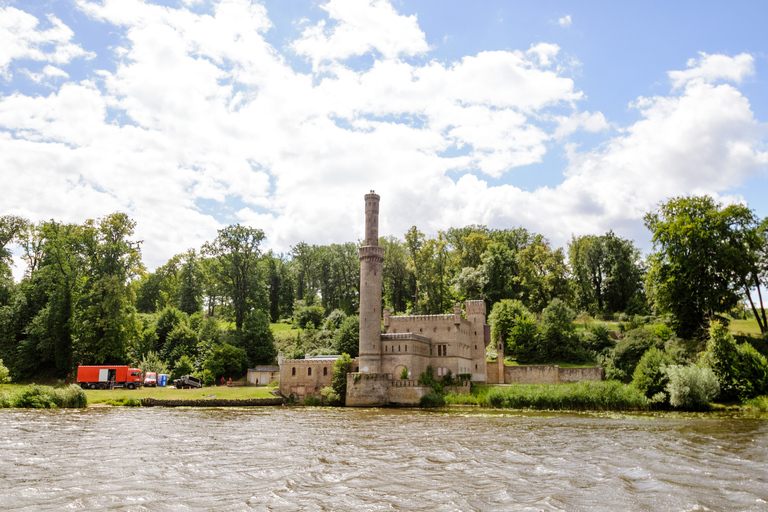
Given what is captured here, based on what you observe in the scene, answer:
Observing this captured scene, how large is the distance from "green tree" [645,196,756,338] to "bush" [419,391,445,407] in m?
18.6

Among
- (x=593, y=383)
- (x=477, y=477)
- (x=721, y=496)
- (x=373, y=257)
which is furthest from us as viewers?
(x=373, y=257)

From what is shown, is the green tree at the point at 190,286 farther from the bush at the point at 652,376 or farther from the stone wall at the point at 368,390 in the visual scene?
the bush at the point at 652,376

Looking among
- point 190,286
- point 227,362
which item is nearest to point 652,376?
point 227,362

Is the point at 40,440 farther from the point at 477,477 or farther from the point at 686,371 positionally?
the point at 686,371

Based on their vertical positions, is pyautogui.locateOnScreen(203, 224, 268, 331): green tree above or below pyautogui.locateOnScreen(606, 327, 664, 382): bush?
above

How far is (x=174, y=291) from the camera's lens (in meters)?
81.8

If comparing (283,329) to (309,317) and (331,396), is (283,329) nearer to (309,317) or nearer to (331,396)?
(309,317)

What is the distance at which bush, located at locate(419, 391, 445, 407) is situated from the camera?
40.9m

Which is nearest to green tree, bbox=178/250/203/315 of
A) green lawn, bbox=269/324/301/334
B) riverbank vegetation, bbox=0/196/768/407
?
riverbank vegetation, bbox=0/196/768/407

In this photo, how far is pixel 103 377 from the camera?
45656mm

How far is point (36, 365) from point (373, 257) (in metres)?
31.6

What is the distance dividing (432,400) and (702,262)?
2224 cm

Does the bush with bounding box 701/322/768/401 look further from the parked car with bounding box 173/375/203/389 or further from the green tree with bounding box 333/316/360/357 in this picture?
the parked car with bounding box 173/375/203/389

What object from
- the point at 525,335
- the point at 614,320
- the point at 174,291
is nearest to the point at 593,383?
the point at 525,335
